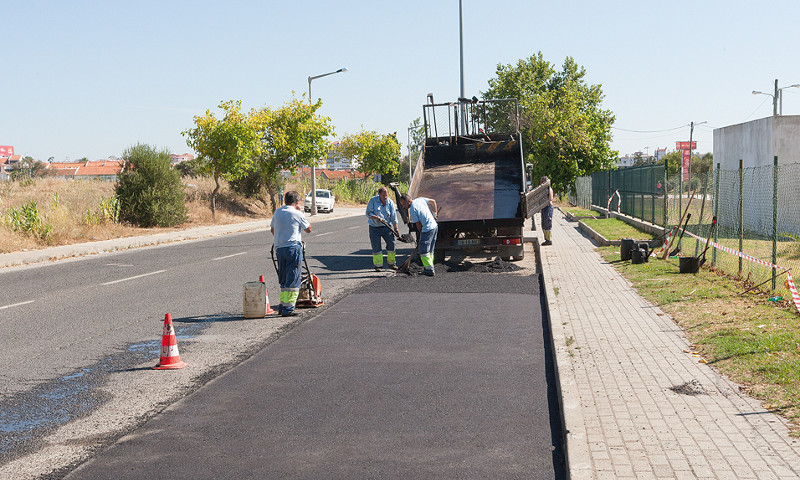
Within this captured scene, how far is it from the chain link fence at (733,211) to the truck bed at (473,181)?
3.52 m

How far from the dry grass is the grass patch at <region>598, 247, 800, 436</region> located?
17.4 metres

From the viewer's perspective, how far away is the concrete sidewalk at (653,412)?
428 centimetres

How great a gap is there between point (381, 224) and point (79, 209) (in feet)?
59.2

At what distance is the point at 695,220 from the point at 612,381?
22074 mm

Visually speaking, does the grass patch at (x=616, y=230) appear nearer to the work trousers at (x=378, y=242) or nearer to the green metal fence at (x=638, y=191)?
the green metal fence at (x=638, y=191)

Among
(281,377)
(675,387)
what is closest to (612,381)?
(675,387)

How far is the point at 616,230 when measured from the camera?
79.6 ft

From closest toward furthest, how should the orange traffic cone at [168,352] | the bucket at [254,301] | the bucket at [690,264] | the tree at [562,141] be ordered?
the orange traffic cone at [168,352] < the bucket at [254,301] < the bucket at [690,264] < the tree at [562,141]

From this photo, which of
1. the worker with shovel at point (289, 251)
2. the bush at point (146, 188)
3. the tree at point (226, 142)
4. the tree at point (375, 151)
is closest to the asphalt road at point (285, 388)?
the worker with shovel at point (289, 251)

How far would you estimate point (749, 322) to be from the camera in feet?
28.1

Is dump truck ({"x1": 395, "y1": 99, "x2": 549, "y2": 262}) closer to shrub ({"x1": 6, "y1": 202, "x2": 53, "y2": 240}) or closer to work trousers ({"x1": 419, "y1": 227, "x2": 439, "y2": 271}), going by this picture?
work trousers ({"x1": 419, "y1": 227, "x2": 439, "y2": 271})

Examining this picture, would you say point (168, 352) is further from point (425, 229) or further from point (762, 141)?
point (762, 141)

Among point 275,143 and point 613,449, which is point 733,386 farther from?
point 275,143

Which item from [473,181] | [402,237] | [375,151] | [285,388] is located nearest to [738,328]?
[285,388]
